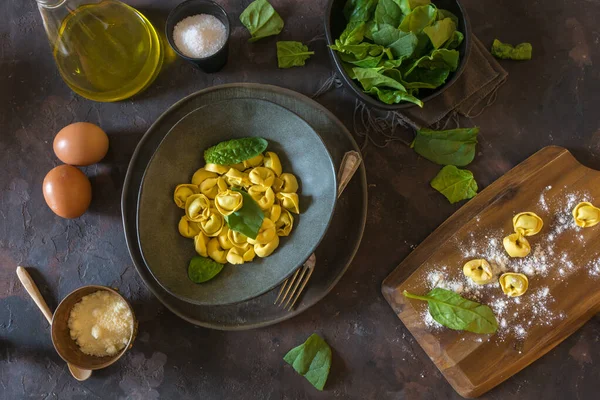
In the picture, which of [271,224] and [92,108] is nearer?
[271,224]

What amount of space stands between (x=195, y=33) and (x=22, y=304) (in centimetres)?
84

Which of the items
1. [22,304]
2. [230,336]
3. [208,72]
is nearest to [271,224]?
[230,336]

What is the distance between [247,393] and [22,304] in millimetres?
636

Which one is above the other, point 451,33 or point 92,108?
point 451,33

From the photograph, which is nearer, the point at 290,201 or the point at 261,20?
the point at 290,201

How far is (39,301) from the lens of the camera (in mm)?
1245

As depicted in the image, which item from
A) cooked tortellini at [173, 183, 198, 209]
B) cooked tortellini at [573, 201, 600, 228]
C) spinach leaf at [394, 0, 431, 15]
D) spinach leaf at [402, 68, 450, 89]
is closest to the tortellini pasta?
cooked tortellini at [173, 183, 198, 209]

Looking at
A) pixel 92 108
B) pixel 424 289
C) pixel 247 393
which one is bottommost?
pixel 247 393

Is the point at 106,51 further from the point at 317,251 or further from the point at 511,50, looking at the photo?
the point at 511,50

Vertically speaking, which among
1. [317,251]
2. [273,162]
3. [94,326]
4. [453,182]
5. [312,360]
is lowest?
[312,360]

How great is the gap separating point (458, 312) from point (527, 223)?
0.92 ft

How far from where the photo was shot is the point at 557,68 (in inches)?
52.7

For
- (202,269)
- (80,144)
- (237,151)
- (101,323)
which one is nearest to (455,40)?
(237,151)

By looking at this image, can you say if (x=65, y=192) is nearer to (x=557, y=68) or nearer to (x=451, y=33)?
(x=451, y=33)
